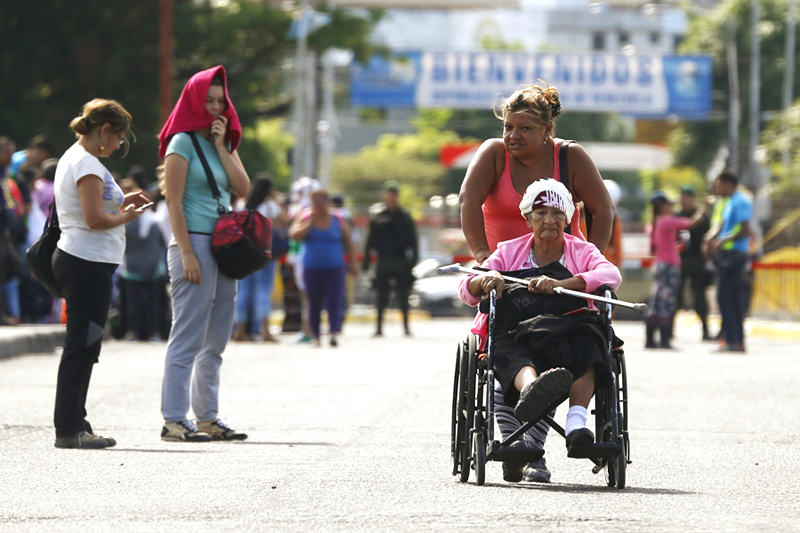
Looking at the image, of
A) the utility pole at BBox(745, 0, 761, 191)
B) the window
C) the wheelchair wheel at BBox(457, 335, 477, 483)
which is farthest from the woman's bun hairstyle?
the window

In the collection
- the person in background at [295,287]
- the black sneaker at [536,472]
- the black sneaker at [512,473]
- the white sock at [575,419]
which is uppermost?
the white sock at [575,419]

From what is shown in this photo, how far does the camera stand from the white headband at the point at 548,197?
7199 millimetres

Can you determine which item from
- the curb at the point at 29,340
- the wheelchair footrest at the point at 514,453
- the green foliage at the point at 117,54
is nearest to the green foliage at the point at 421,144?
the green foliage at the point at 117,54

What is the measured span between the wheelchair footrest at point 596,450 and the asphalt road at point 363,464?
0.17 meters

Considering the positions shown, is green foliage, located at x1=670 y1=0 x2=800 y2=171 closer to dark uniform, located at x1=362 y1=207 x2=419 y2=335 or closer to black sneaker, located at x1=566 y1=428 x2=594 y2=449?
dark uniform, located at x1=362 y1=207 x2=419 y2=335

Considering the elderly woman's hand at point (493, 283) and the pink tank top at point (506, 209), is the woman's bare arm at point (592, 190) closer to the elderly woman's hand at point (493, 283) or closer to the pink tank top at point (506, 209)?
the pink tank top at point (506, 209)

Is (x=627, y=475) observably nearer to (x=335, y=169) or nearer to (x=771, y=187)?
(x=771, y=187)

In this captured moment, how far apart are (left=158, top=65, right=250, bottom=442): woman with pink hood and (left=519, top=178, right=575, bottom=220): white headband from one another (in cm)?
237

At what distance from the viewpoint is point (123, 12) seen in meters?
34.2

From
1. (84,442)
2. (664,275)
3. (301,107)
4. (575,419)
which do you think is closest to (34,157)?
(664,275)

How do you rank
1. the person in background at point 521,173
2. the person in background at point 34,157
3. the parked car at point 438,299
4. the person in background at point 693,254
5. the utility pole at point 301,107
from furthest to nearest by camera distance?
the utility pole at point 301,107 < the parked car at point 438,299 < the person in background at point 693,254 < the person in background at point 34,157 < the person in background at point 521,173

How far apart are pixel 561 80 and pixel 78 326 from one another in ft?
124

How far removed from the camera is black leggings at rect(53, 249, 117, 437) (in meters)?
8.91

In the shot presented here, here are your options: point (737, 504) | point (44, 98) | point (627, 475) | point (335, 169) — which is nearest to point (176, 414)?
point (627, 475)
